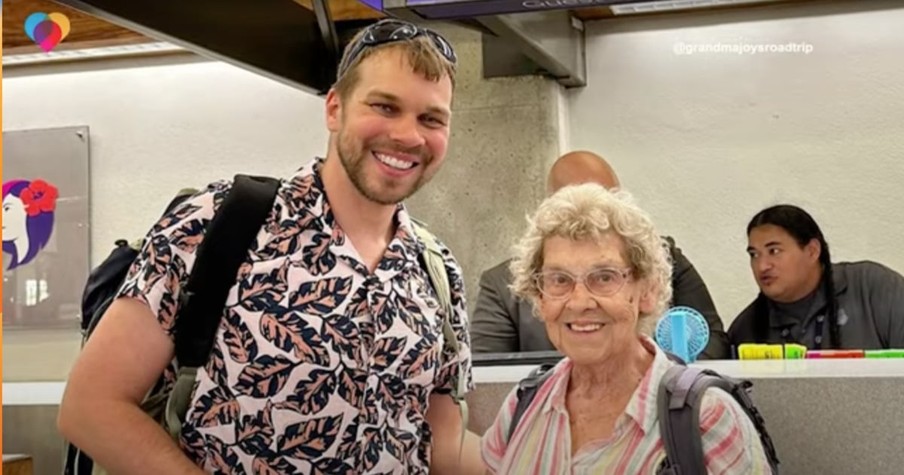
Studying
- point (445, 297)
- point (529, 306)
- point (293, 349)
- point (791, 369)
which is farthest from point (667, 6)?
point (293, 349)

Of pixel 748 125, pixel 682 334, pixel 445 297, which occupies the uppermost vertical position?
pixel 748 125

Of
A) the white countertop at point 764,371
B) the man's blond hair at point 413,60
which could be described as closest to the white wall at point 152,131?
the white countertop at point 764,371

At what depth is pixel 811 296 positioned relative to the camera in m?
3.83

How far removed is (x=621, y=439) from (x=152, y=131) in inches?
193

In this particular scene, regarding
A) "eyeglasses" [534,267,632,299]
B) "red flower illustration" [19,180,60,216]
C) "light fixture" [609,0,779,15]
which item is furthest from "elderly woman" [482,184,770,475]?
"red flower illustration" [19,180,60,216]

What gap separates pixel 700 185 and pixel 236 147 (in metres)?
2.61

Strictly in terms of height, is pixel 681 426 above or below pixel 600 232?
below

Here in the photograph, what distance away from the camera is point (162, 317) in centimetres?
159

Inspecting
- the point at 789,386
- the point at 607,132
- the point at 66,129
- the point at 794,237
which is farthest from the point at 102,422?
the point at 66,129

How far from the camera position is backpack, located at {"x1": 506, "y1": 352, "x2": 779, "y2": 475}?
5.03ft

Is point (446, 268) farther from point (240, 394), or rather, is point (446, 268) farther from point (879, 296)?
point (879, 296)

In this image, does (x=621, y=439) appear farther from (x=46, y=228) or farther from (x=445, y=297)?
(x=46, y=228)

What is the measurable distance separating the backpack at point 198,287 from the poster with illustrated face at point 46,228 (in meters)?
4.49

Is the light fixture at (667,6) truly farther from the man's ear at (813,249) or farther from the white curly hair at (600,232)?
the white curly hair at (600,232)
